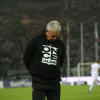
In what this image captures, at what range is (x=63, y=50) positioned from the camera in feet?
19.3

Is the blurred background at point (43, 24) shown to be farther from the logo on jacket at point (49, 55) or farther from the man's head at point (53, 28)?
the man's head at point (53, 28)

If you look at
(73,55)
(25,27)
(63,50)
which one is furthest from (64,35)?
(63,50)

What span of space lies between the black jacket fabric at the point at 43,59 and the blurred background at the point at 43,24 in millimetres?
48393

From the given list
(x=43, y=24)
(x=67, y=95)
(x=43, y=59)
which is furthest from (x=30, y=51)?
(x=43, y=24)

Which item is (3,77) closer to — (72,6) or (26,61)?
(72,6)

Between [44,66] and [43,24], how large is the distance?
51713mm

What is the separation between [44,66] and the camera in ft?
18.1

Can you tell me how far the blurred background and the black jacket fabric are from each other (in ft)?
159

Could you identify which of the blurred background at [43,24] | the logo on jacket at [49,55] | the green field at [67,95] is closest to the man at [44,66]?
the logo on jacket at [49,55]

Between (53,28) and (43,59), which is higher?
(53,28)

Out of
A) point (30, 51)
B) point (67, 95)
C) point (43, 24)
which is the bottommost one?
point (67, 95)

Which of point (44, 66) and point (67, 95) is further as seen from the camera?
point (67, 95)

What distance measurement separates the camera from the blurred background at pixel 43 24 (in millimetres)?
56188

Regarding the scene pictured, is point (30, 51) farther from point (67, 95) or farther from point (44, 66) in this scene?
point (67, 95)
